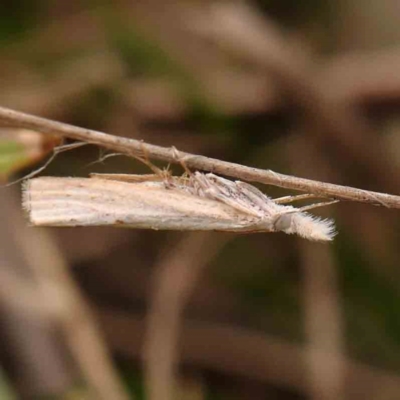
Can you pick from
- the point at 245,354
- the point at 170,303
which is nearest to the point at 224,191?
the point at 170,303

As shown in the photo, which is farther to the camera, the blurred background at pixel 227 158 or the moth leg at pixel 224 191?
the blurred background at pixel 227 158

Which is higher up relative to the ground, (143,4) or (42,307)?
(143,4)

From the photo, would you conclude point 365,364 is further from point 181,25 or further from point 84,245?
point 181,25

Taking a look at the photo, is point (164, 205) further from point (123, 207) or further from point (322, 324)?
point (322, 324)

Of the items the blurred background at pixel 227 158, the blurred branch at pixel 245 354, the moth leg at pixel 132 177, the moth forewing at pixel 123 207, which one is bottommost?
the moth forewing at pixel 123 207

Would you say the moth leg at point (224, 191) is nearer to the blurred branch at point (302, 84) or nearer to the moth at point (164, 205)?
the moth at point (164, 205)

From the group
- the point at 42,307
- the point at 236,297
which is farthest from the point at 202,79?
the point at 42,307

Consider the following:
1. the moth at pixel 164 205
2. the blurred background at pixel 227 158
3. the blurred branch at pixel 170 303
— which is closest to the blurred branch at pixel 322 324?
the blurred background at pixel 227 158
